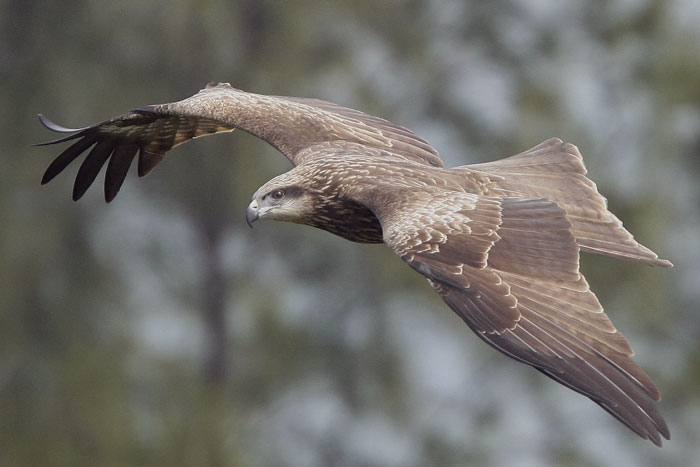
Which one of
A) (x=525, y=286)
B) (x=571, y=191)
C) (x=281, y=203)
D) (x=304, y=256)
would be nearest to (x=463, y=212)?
(x=525, y=286)

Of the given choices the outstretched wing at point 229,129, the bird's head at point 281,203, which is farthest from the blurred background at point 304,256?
the bird's head at point 281,203

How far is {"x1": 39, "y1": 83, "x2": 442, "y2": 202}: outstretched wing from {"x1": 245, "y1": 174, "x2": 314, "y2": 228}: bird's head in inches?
16.0

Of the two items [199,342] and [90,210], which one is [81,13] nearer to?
[90,210]

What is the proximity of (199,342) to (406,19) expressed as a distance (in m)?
4.45

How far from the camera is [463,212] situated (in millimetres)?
6625

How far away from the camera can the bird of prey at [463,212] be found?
5871mm

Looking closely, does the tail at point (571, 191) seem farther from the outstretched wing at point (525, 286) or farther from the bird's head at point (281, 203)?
the bird's head at point (281, 203)

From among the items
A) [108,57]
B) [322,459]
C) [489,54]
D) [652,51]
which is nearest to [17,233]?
[108,57]

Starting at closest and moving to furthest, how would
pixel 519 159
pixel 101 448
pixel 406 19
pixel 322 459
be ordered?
pixel 519 159
pixel 101 448
pixel 322 459
pixel 406 19

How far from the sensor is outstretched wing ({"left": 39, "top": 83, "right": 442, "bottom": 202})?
26.9ft

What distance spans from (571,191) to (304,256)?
10750mm

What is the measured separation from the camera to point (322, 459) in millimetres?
18250

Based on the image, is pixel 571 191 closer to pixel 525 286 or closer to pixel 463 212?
pixel 463 212

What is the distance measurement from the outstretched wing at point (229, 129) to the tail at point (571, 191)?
0.55 m
